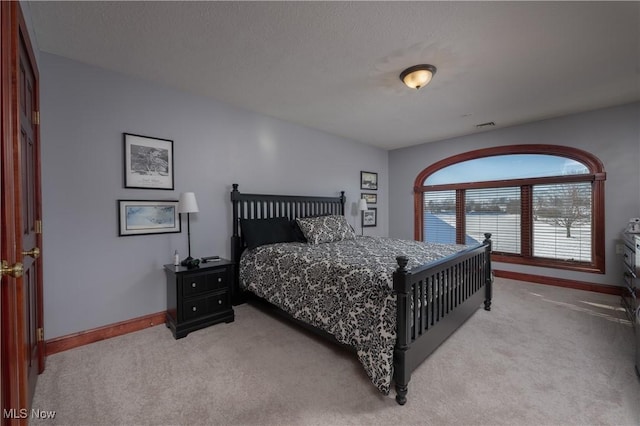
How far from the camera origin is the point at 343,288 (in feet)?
6.98

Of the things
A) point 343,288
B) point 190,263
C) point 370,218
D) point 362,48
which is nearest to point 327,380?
point 343,288

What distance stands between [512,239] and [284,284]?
4.10 metres

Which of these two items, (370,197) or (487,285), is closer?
(487,285)

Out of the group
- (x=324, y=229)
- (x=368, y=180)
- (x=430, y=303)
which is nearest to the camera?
(x=430, y=303)

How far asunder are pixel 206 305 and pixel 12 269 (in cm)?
199

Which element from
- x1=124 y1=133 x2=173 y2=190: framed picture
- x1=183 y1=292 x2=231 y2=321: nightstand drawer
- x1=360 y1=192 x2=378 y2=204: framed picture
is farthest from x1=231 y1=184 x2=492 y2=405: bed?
x1=360 y1=192 x2=378 y2=204: framed picture

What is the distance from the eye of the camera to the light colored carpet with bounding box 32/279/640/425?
1622 mm

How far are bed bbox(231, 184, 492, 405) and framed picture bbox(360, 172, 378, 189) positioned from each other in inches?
77.2

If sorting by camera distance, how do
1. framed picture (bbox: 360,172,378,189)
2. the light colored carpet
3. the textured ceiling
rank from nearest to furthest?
the light colored carpet < the textured ceiling < framed picture (bbox: 360,172,378,189)

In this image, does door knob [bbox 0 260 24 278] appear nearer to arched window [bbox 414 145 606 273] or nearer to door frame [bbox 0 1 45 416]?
door frame [bbox 0 1 45 416]

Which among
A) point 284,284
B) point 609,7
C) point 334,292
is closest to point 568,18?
point 609,7

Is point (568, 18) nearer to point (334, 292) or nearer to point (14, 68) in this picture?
point (334, 292)

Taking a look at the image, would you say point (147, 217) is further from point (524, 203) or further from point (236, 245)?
point (524, 203)

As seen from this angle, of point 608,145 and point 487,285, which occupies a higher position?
point 608,145
